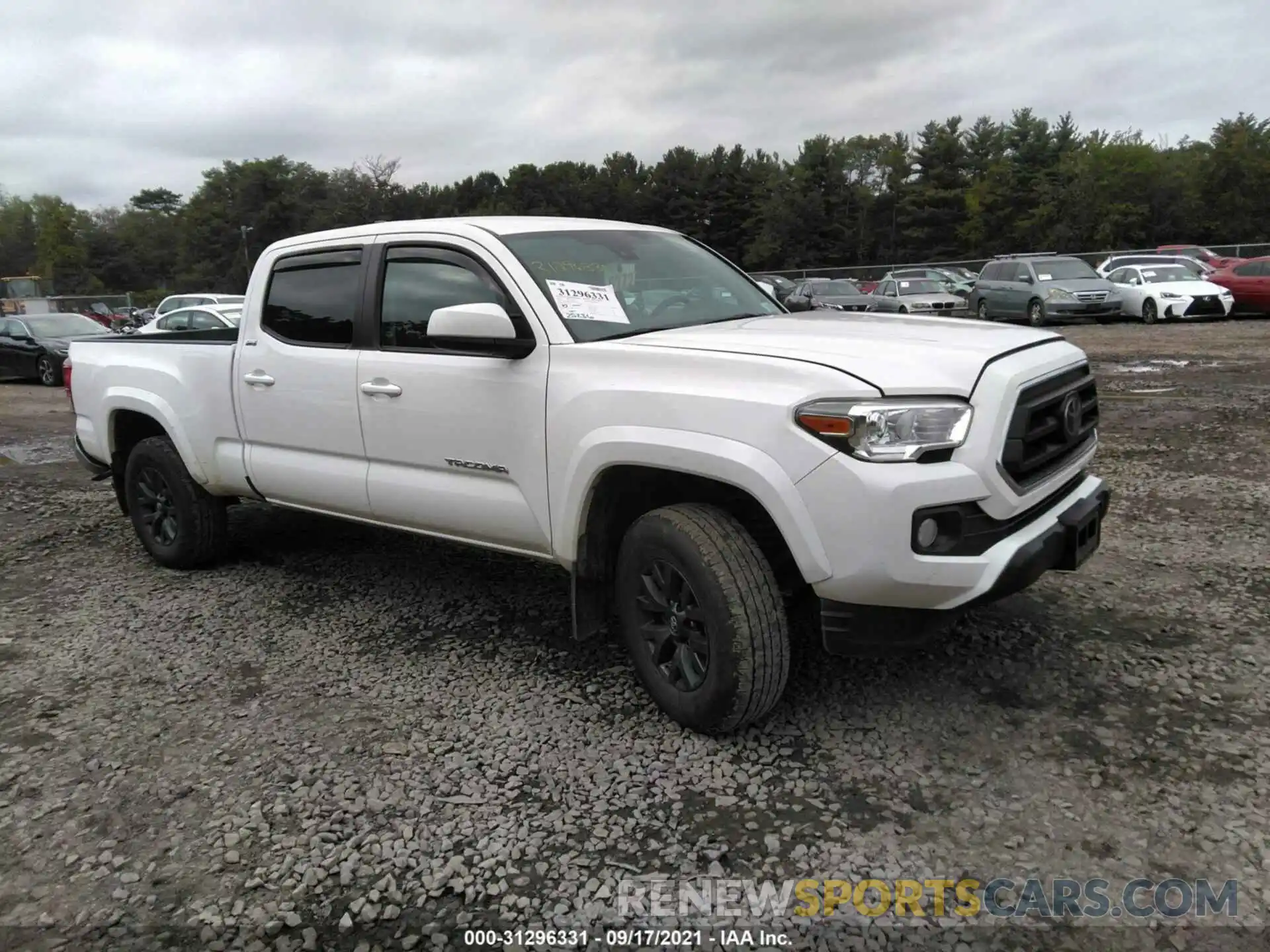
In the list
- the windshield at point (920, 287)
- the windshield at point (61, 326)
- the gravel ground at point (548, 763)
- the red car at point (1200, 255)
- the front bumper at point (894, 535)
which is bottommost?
the gravel ground at point (548, 763)

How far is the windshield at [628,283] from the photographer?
3693 millimetres

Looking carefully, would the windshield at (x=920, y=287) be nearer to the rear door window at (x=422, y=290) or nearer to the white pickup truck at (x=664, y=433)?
the white pickup truck at (x=664, y=433)

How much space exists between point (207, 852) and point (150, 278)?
11758cm

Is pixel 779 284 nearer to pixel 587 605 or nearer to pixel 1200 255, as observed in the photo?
pixel 1200 255

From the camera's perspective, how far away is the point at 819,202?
2773 inches

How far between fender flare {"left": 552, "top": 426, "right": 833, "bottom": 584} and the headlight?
0.62 ft

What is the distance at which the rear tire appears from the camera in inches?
206

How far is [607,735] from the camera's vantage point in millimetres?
3357

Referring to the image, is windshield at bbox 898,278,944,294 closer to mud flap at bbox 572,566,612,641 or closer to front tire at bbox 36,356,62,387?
front tire at bbox 36,356,62,387

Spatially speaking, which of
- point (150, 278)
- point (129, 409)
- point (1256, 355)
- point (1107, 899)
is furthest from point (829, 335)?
point (150, 278)

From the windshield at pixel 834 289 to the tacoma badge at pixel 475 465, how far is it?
2152 centimetres

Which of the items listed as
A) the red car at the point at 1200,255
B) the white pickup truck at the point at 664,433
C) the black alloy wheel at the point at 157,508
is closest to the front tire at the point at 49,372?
the black alloy wheel at the point at 157,508

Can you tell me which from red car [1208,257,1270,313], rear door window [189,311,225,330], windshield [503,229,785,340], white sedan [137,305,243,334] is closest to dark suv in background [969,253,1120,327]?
red car [1208,257,1270,313]

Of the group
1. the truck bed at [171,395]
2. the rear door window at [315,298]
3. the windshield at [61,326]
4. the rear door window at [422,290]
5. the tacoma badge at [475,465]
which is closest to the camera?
the tacoma badge at [475,465]
